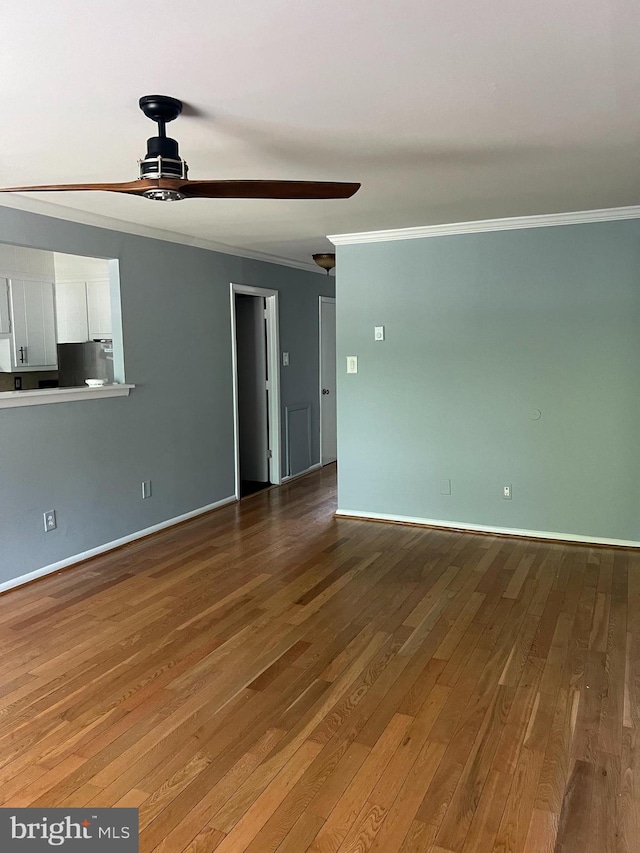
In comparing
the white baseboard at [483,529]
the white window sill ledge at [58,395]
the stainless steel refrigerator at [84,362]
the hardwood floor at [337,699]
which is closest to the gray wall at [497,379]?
the white baseboard at [483,529]

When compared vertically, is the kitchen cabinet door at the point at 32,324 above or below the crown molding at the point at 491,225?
below

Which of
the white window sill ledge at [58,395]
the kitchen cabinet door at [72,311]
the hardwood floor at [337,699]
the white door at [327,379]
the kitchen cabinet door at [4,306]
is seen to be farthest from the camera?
the white door at [327,379]

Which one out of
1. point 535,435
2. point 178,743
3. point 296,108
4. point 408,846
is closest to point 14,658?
point 178,743

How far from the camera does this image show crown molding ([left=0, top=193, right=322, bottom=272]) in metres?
3.81

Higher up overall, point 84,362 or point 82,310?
point 82,310

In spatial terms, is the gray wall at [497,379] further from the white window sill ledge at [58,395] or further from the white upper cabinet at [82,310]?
the white upper cabinet at [82,310]

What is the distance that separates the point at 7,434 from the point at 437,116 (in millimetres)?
2996

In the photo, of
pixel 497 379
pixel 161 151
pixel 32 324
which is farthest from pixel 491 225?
pixel 32 324

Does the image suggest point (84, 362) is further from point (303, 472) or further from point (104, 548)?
point (303, 472)

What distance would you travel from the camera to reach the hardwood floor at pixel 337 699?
2.02 metres

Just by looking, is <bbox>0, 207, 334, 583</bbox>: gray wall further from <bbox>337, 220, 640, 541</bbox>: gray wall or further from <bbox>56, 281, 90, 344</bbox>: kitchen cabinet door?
<bbox>56, 281, 90, 344</bbox>: kitchen cabinet door

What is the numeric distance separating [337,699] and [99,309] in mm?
4518

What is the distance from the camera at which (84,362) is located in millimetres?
5828

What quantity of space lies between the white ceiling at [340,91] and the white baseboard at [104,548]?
229 centimetres
